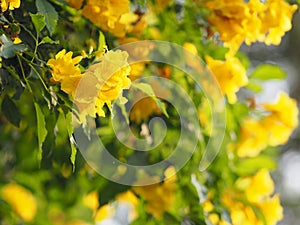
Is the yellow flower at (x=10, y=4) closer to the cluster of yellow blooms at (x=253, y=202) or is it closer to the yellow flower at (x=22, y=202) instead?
the cluster of yellow blooms at (x=253, y=202)

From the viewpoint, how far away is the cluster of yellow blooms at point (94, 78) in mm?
706

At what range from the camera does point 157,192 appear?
112 cm

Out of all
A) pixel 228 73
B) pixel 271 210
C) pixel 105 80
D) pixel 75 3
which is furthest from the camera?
pixel 271 210

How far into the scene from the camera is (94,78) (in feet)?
2.34

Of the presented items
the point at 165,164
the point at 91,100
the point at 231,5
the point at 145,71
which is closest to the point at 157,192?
the point at 165,164

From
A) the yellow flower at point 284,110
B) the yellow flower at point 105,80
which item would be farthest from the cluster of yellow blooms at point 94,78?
the yellow flower at point 284,110

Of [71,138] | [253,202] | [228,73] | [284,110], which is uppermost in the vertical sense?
[71,138]

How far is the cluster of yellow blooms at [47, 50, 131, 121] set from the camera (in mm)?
706

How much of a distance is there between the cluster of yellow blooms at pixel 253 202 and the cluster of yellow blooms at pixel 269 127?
0.05m

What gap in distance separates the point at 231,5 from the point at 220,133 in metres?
0.23

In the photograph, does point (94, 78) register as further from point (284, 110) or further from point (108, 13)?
point (284, 110)

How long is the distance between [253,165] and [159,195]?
23cm

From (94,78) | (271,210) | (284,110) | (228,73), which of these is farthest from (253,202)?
(94,78)

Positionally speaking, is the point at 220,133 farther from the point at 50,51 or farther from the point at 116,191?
the point at 50,51
